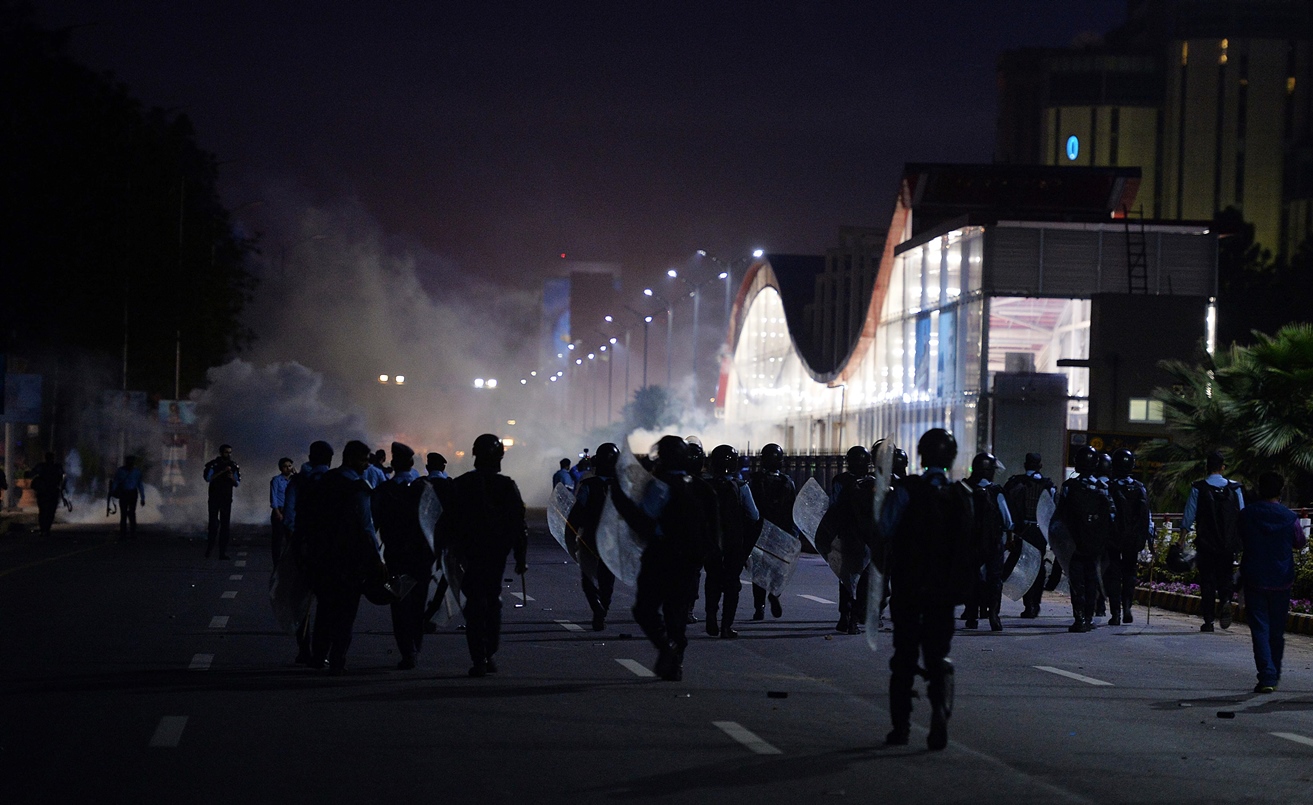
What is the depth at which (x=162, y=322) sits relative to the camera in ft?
189

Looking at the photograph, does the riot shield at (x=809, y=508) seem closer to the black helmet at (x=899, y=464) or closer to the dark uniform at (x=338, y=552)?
the black helmet at (x=899, y=464)

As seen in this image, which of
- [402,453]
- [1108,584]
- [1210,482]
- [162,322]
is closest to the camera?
[402,453]

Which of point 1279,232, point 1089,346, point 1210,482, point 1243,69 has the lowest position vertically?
point 1210,482

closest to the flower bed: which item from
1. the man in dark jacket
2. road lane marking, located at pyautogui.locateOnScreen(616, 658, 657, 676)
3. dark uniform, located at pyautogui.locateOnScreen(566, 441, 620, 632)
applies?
the man in dark jacket

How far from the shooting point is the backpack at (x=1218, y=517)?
A: 1725cm

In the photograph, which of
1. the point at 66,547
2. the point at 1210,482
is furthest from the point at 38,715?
the point at 66,547

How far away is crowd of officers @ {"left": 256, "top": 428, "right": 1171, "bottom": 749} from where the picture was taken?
9.86 metres

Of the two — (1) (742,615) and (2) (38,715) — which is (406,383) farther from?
(2) (38,715)

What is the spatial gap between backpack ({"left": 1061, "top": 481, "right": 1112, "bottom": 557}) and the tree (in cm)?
642

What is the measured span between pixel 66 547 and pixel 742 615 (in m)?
17.5

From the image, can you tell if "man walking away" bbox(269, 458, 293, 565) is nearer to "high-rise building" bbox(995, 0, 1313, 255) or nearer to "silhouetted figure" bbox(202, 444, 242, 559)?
"silhouetted figure" bbox(202, 444, 242, 559)

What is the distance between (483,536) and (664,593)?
1.40 metres

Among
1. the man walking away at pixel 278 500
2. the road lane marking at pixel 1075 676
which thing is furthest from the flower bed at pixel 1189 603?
the man walking away at pixel 278 500

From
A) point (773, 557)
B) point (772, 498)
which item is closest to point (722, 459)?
point (772, 498)
